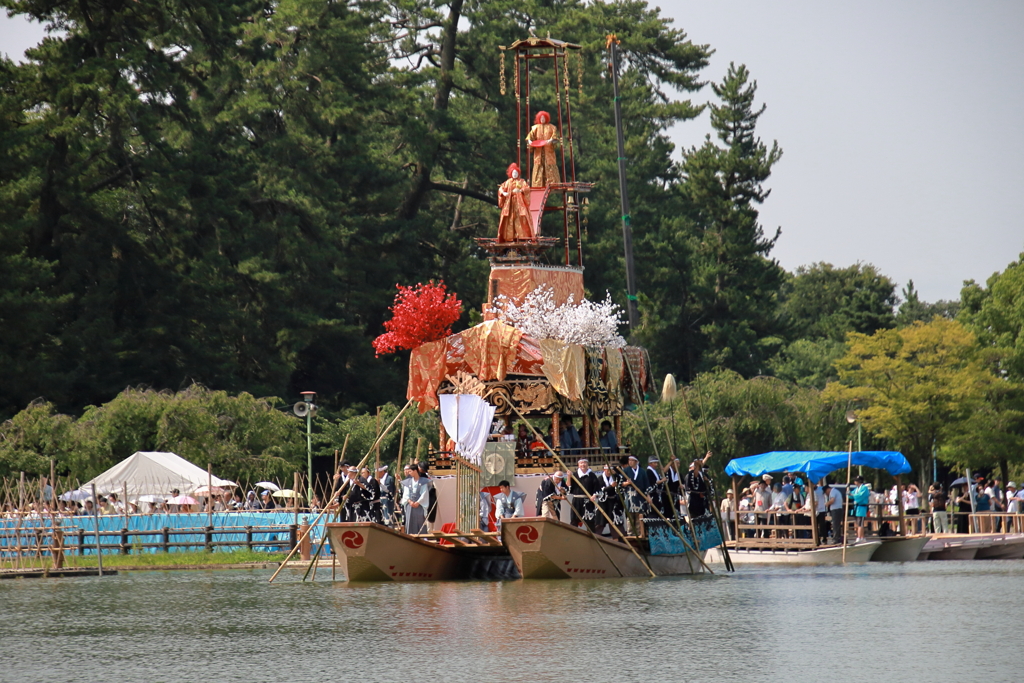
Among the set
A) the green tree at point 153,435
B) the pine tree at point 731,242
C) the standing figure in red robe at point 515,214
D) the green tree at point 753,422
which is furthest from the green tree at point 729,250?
the standing figure in red robe at point 515,214

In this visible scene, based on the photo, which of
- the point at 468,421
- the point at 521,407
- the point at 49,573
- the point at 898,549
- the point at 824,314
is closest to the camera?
Result: the point at 468,421

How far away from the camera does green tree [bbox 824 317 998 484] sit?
44.0 metres

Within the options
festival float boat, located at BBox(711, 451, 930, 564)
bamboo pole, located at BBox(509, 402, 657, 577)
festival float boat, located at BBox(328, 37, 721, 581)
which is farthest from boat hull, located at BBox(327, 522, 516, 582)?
festival float boat, located at BBox(711, 451, 930, 564)

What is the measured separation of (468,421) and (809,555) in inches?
320

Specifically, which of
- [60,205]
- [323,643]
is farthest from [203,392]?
[323,643]

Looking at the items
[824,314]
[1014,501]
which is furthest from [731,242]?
[1014,501]

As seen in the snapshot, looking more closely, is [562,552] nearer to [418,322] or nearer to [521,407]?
[521,407]

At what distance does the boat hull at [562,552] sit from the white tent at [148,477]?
12.1 m

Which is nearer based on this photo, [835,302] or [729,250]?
[729,250]

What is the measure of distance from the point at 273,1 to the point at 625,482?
39046 mm

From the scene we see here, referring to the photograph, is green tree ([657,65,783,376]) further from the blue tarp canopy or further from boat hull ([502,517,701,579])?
boat hull ([502,517,701,579])

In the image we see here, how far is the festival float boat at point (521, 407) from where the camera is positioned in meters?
23.6

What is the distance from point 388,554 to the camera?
2369 centimetres

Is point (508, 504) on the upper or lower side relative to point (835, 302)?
lower
